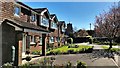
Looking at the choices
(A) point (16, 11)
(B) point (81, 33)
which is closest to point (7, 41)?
(A) point (16, 11)

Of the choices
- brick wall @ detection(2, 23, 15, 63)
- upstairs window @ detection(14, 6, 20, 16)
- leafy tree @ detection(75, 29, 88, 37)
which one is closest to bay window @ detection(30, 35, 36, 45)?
upstairs window @ detection(14, 6, 20, 16)

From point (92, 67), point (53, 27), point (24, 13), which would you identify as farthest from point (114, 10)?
point (92, 67)

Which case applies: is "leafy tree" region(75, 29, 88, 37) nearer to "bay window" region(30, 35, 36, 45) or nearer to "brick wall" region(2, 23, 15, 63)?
"bay window" region(30, 35, 36, 45)

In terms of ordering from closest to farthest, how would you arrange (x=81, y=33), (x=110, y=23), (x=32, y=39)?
1. (x=32, y=39)
2. (x=110, y=23)
3. (x=81, y=33)

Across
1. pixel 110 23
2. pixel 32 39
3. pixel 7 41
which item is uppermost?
pixel 110 23

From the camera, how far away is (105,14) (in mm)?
36188

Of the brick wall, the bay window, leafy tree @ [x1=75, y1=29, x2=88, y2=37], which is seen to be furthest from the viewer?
leafy tree @ [x1=75, y1=29, x2=88, y2=37]

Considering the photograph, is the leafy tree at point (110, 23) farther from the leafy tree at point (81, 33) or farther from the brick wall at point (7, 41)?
the leafy tree at point (81, 33)

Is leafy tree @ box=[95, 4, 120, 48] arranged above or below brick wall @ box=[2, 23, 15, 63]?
above

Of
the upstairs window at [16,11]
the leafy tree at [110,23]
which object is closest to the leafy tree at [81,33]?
the leafy tree at [110,23]

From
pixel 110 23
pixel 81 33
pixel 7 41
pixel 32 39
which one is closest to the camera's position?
pixel 7 41

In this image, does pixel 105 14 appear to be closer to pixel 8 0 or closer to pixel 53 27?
pixel 53 27

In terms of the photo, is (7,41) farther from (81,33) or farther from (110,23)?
(81,33)

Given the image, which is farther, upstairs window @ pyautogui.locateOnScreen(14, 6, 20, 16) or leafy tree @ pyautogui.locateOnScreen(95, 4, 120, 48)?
leafy tree @ pyautogui.locateOnScreen(95, 4, 120, 48)
